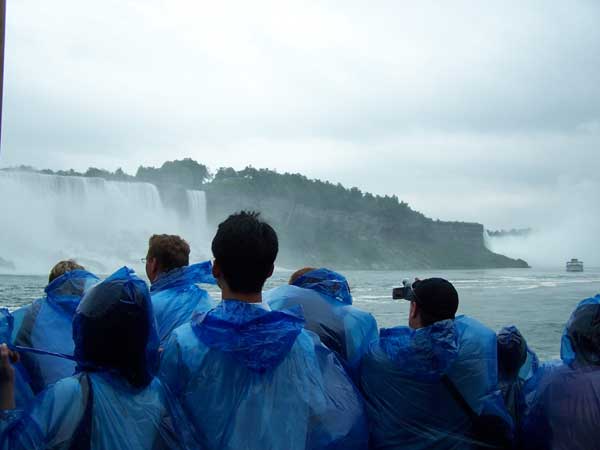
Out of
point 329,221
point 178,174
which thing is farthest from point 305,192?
point 178,174

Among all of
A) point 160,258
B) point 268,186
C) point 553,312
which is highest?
point 268,186

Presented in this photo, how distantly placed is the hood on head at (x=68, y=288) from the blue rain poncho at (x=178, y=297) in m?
0.33

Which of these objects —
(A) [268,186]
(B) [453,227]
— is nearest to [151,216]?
(A) [268,186]

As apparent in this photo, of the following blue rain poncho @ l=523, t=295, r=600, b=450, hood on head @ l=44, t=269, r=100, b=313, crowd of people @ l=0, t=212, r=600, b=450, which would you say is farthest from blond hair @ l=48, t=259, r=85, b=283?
blue rain poncho @ l=523, t=295, r=600, b=450

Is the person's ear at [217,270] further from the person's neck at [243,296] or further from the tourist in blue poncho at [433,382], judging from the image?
the tourist in blue poncho at [433,382]

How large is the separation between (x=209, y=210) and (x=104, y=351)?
71595 mm

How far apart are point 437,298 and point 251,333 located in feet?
3.02

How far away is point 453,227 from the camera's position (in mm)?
108375

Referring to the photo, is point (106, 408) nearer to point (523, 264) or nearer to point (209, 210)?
point (209, 210)

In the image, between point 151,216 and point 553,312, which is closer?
point 553,312

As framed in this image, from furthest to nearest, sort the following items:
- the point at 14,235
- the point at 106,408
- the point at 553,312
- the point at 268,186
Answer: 1. the point at 268,186
2. the point at 14,235
3. the point at 553,312
4. the point at 106,408

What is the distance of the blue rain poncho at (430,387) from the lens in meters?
2.40

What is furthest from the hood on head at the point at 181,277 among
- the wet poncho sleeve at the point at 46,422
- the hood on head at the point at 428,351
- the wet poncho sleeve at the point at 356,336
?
the wet poncho sleeve at the point at 46,422

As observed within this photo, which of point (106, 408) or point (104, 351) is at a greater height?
point (104, 351)
